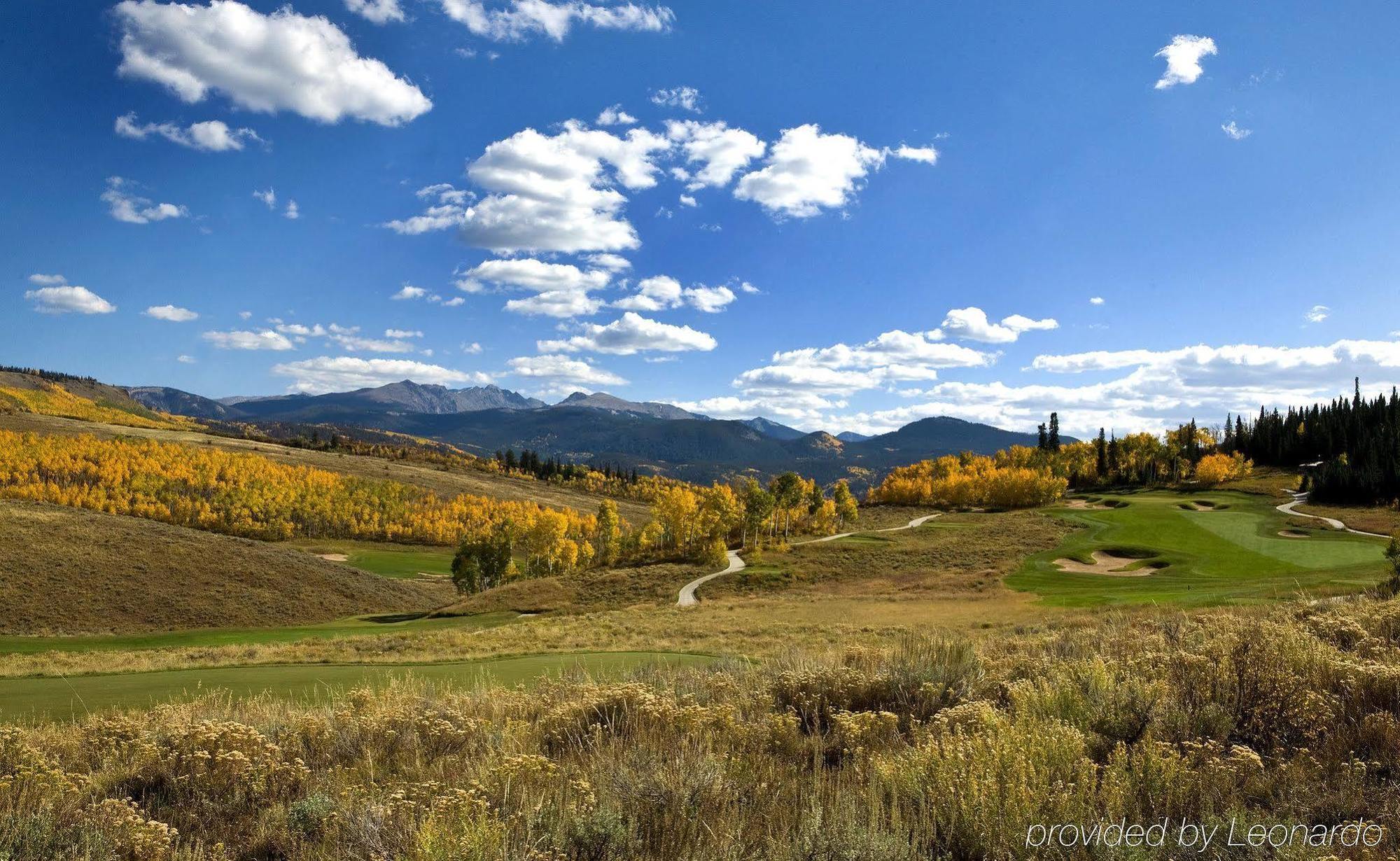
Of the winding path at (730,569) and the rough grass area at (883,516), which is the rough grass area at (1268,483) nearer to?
→ the rough grass area at (883,516)

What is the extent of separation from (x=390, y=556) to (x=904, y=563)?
97053 mm

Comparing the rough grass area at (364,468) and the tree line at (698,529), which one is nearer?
the tree line at (698,529)

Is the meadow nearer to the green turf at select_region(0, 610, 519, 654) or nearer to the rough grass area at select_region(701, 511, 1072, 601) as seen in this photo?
the green turf at select_region(0, 610, 519, 654)

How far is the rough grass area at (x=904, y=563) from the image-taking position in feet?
169

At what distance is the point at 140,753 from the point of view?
618cm

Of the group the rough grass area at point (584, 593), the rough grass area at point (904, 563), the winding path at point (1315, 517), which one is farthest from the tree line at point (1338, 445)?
the rough grass area at point (584, 593)


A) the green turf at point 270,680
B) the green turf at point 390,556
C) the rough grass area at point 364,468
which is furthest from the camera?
the rough grass area at point 364,468

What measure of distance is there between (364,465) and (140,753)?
666ft

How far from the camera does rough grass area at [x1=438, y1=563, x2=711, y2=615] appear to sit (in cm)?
5581

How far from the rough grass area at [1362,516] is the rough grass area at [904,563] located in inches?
1031

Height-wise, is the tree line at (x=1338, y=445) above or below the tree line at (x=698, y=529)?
above

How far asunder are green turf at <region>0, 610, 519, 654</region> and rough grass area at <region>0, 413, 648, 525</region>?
371 ft

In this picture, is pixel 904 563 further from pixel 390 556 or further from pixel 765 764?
pixel 390 556

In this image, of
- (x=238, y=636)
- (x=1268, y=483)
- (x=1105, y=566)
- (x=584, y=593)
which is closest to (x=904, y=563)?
(x=1105, y=566)
